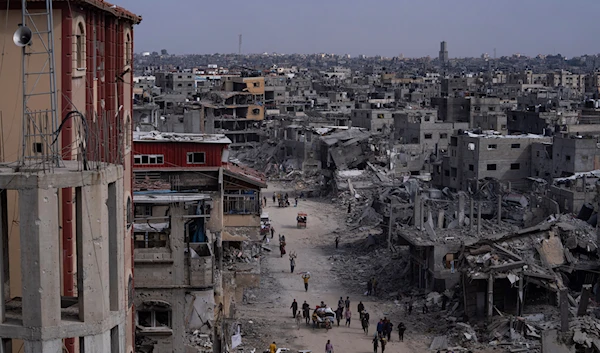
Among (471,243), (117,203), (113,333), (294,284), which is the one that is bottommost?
(294,284)

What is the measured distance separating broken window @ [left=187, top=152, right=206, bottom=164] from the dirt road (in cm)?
509

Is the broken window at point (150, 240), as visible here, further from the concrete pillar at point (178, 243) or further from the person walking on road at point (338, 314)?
the person walking on road at point (338, 314)

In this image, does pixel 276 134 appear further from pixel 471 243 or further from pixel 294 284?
pixel 471 243

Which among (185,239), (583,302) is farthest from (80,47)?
(583,302)

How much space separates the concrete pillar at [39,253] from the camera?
30.0ft

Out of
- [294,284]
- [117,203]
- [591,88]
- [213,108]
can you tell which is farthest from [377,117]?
[591,88]

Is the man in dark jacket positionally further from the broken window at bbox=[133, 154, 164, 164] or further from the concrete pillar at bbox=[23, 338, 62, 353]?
the concrete pillar at bbox=[23, 338, 62, 353]

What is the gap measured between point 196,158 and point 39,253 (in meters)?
14.5

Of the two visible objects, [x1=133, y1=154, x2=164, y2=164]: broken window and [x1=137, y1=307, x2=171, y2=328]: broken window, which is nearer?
[x1=137, y1=307, x2=171, y2=328]: broken window

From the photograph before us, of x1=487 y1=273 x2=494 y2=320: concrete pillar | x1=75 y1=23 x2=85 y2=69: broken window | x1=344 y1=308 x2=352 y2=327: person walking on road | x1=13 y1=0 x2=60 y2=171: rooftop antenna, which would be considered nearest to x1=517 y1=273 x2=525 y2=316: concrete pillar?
x1=487 y1=273 x2=494 y2=320: concrete pillar

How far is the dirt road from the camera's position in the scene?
83.8 ft

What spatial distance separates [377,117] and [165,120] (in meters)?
25.2

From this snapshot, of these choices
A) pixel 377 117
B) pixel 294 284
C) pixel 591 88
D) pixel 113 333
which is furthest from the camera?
pixel 591 88

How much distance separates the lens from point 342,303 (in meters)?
28.5
